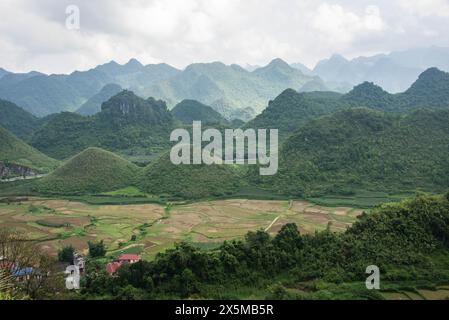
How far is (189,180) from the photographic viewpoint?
57.1 meters

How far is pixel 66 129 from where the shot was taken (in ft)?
331

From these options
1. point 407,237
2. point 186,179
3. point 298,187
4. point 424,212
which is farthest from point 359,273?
point 186,179

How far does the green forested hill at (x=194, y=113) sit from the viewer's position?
132500mm

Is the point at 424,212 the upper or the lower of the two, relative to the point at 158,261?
upper

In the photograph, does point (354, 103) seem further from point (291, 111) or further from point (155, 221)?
point (155, 221)

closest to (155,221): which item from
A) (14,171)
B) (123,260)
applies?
(123,260)

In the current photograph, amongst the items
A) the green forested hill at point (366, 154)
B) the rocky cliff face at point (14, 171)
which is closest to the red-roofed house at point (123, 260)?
the green forested hill at point (366, 154)

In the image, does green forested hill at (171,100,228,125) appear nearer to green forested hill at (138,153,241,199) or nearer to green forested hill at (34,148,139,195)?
green forested hill at (34,148,139,195)

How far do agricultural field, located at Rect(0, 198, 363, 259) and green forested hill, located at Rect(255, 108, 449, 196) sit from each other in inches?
323

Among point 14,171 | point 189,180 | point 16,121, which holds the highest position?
point 16,121

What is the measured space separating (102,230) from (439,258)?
27.9 meters

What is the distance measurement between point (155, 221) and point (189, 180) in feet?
49.2

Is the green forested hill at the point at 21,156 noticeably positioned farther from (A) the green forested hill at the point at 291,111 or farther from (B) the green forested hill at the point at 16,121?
(A) the green forested hill at the point at 291,111
